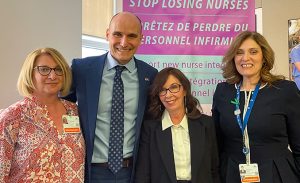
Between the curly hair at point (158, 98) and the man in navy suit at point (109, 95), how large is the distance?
65 mm

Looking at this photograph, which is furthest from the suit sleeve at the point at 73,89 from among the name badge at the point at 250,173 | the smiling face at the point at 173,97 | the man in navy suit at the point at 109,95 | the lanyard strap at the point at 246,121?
the name badge at the point at 250,173

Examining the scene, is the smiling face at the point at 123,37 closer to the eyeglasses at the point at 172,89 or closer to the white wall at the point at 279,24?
the eyeglasses at the point at 172,89

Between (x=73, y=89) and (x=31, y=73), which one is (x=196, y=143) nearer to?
(x=73, y=89)

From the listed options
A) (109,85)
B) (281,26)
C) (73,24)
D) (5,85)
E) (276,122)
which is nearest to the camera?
(276,122)

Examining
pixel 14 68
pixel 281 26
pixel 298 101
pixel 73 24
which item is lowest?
pixel 298 101

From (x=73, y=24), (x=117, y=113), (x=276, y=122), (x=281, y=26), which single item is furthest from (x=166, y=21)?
(x=281, y=26)

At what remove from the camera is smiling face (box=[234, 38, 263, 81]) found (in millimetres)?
2139

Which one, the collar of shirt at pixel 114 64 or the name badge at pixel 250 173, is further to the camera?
the collar of shirt at pixel 114 64

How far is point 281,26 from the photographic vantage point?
480cm

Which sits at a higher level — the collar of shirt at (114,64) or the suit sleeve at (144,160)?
the collar of shirt at (114,64)

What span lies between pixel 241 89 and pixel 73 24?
166 centimetres

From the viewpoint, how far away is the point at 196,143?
204cm

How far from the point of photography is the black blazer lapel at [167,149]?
1.98 meters

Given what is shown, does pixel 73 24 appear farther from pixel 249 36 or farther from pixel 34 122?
pixel 249 36
